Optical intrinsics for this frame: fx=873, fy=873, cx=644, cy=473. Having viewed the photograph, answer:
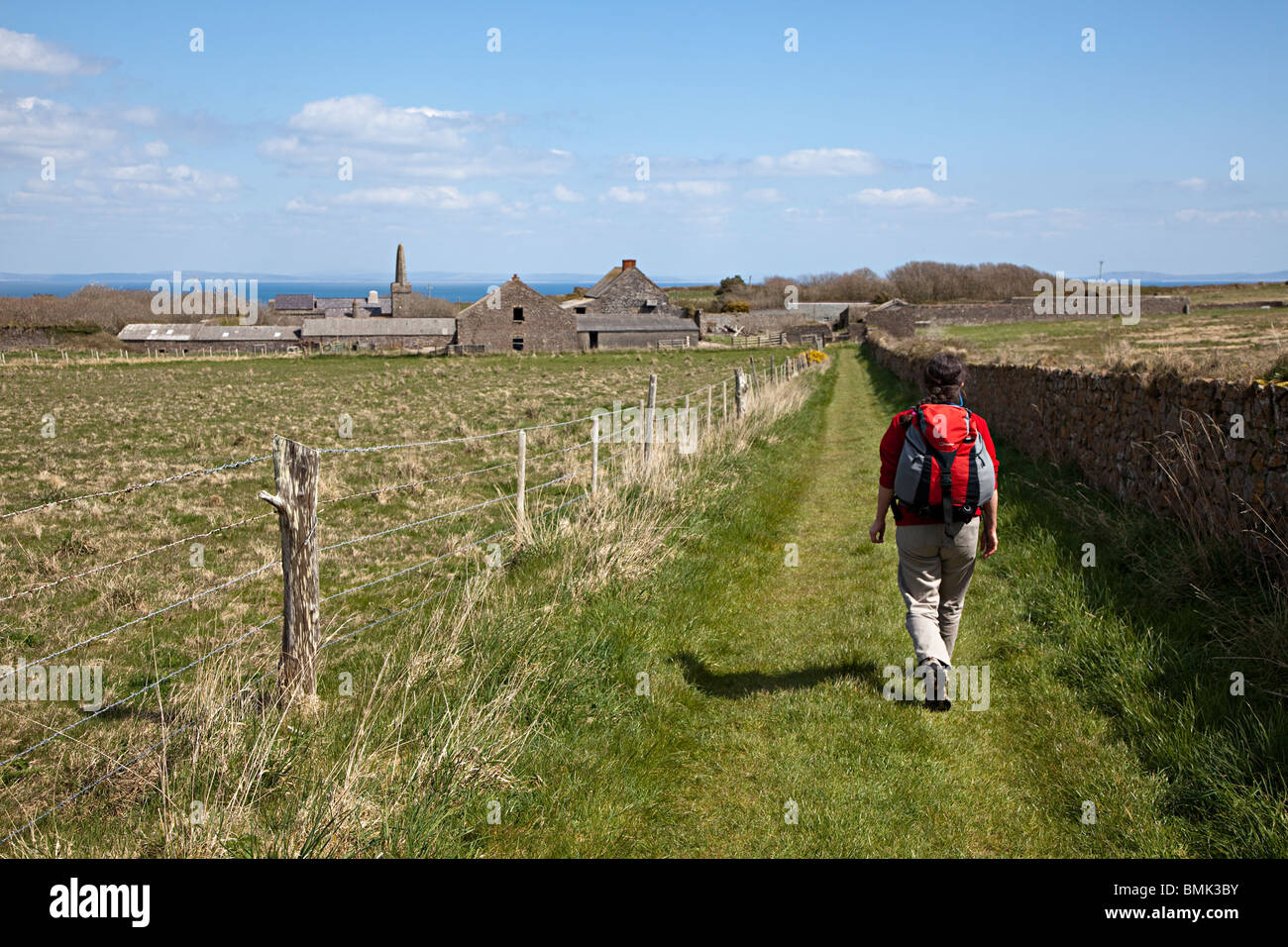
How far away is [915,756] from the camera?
4598mm

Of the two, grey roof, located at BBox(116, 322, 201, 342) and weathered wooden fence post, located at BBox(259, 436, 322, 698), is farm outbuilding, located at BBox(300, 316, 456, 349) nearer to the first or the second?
grey roof, located at BBox(116, 322, 201, 342)

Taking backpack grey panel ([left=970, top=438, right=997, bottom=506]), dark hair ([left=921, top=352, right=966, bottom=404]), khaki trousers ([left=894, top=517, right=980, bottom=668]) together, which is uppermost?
dark hair ([left=921, top=352, right=966, bottom=404])

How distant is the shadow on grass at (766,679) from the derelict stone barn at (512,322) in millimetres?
63287

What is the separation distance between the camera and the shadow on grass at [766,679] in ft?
18.2

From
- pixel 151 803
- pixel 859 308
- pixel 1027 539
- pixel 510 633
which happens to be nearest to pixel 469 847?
pixel 151 803

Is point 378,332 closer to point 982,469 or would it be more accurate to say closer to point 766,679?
point 766,679

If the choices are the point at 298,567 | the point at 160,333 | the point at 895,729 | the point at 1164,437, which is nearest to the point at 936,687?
the point at 895,729

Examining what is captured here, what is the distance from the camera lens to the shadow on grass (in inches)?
219

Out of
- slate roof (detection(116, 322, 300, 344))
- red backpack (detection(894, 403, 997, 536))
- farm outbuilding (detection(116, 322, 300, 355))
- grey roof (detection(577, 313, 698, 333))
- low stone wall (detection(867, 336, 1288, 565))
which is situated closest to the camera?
red backpack (detection(894, 403, 997, 536))

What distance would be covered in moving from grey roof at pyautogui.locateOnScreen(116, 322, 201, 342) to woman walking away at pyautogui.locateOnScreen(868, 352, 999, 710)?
88856 millimetres

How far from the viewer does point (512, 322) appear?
68.2 metres

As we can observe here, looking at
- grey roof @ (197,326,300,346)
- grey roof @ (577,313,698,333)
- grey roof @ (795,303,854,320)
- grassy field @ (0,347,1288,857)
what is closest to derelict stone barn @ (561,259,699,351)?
grey roof @ (577,313,698,333)

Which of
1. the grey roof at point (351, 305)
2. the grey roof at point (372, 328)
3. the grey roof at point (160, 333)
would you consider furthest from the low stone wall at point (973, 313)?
the grey roof at point (160, 333)
